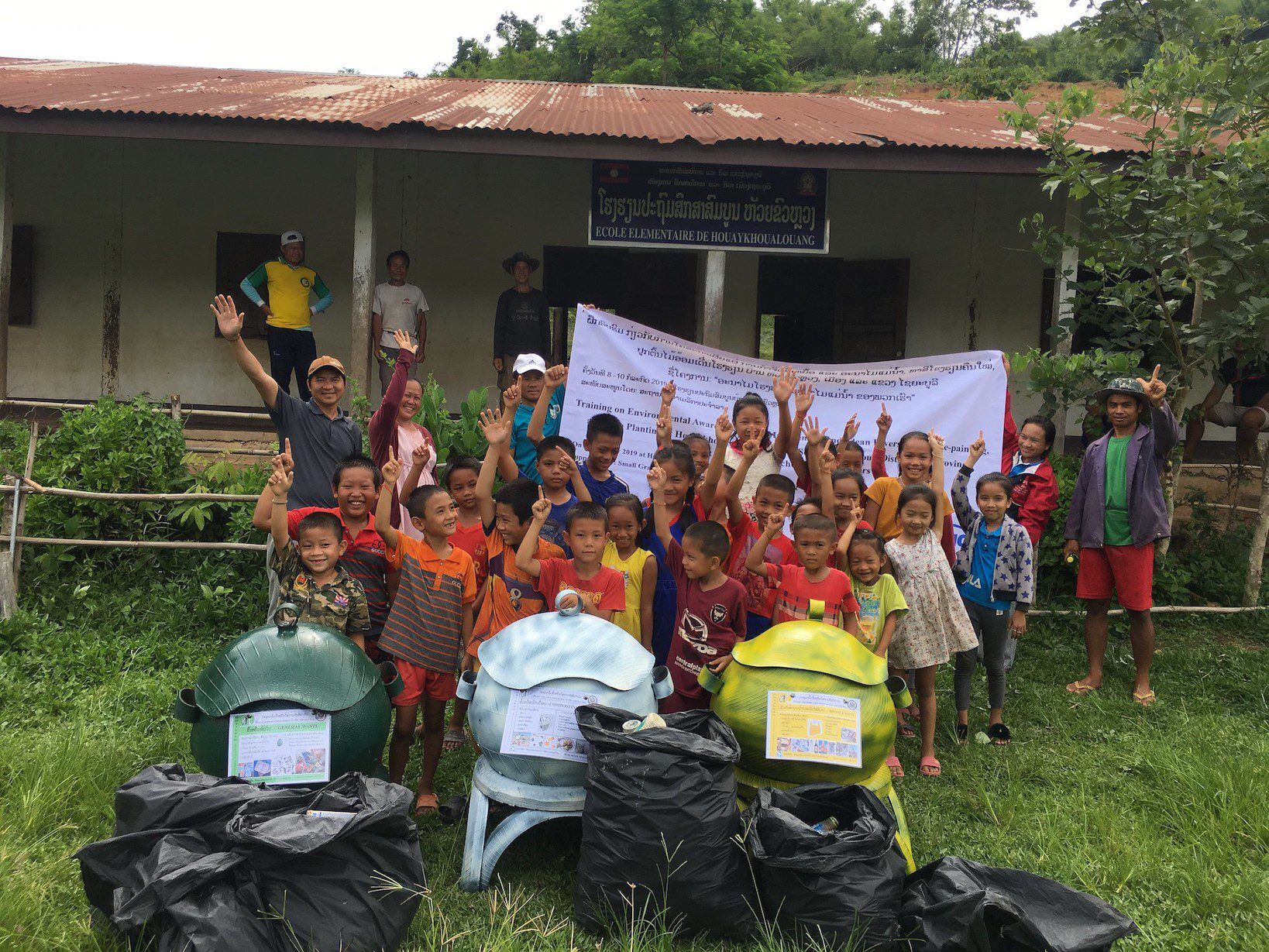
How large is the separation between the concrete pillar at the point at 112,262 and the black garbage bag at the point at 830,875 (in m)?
9.34

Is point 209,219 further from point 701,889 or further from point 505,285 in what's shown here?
point 701,889

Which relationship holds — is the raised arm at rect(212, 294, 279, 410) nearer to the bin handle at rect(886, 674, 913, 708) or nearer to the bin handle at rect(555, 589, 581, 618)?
the bin handle at rect(555, 589, 581, 618)

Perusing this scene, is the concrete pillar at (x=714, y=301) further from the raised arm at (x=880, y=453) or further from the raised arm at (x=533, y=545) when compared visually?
the raised arm at (x=533, y=545)

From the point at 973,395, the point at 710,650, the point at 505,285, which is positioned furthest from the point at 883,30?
Answer: the point at 710,650

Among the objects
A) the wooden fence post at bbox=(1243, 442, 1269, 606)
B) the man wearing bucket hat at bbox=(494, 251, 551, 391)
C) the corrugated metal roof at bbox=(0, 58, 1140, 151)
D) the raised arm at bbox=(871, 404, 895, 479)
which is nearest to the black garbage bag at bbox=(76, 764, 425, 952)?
the raised arm at bbox=(871, 404, 895, 479)

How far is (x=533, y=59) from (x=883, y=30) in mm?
19603

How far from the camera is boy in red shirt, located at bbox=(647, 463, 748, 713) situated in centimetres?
421

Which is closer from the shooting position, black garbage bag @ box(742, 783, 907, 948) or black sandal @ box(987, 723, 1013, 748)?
black garbage bag @ box(742, 783, 907, 948)

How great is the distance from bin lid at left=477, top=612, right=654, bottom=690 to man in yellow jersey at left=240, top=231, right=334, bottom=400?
5358 mm

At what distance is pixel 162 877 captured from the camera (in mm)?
2840

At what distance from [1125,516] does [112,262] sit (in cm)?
968

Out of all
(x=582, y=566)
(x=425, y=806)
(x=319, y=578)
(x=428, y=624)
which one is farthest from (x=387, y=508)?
(x=425, y=806)

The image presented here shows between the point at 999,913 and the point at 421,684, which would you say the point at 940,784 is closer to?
the point at 999,913

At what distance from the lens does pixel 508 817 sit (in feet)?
11.6
